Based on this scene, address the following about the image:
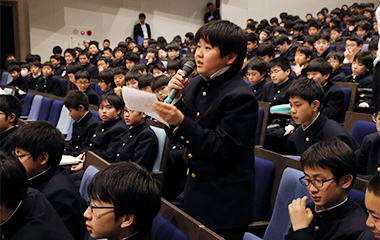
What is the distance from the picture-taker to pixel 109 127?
307 centimetres

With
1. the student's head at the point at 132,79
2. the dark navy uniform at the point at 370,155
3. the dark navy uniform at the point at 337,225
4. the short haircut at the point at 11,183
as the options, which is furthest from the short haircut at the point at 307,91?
the student's head at the point at 132,79

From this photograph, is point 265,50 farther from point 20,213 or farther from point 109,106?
point 20,213

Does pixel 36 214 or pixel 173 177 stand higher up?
pixel 36 214

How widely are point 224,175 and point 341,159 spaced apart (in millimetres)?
423

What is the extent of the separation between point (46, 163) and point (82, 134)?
5.13 ft

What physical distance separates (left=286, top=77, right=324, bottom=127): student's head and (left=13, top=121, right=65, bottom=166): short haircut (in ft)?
4.26

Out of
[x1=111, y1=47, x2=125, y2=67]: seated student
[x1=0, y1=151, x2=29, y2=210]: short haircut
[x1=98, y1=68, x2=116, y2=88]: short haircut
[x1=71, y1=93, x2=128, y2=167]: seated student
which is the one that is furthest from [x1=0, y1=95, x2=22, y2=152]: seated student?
[x1=111, y1=47, x2=125, y2=67]: seated student

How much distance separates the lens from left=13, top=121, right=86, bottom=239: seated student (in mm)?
1622

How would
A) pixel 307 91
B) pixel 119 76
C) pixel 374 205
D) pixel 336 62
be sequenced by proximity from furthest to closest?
1. pixel 119 76
2. pixel 336 62
3. pixel 307 91
4. pixel 374 205

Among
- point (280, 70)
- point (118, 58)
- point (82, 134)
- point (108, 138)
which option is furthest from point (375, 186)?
point (118, 58)

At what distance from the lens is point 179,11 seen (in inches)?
459

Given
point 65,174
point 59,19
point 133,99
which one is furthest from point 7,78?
point 133,99

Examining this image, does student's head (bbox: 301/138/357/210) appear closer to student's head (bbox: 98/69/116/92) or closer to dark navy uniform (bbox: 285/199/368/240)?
dark navy uniform (bbox: 285/199/368/240)

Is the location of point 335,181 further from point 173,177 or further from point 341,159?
point 173,177
